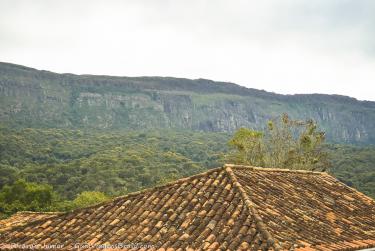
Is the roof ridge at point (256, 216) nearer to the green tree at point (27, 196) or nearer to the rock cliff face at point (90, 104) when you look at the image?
the green tree at point (27, 196)

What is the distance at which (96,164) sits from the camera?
84.4m

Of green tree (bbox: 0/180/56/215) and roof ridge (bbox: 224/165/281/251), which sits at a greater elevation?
roof ridge (bbox: 224/165/281/251)

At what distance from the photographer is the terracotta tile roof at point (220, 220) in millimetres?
8680

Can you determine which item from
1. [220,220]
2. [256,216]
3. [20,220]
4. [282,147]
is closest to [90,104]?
[282,147]

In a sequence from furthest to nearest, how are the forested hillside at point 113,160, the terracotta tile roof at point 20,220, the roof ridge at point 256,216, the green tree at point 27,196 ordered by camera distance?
the forested hillside at point 113,160, the green tree at point 27,196, the terracotta tile roof at point 20,220, the roof ridge at point 256,216

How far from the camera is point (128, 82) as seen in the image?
198 metres

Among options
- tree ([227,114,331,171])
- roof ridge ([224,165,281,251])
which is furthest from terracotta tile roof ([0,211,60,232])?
tree ([227,114,331,171])

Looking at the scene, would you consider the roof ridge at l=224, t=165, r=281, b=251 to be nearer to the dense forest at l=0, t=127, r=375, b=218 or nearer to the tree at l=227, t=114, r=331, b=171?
the tree at l=227, t=114, r=331, b=171

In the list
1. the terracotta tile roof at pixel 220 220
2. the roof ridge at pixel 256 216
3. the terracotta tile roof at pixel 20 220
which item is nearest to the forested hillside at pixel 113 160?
the terracotta tile roof at pixel 20 220

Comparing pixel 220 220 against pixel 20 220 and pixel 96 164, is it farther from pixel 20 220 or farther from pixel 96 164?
pixel 96 164

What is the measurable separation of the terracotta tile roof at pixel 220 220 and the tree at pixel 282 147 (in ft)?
67.8

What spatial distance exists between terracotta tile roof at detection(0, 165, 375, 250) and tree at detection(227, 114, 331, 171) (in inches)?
813

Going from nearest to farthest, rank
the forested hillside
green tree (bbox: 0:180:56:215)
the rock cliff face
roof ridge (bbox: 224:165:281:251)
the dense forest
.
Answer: roof ridge (bbox: 224:165:281:251) < green tree (bbox: 0:180:56:215) < the dense forest < the forested hillside < the rock cliff face

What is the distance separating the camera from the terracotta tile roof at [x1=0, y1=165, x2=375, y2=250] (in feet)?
28.5
